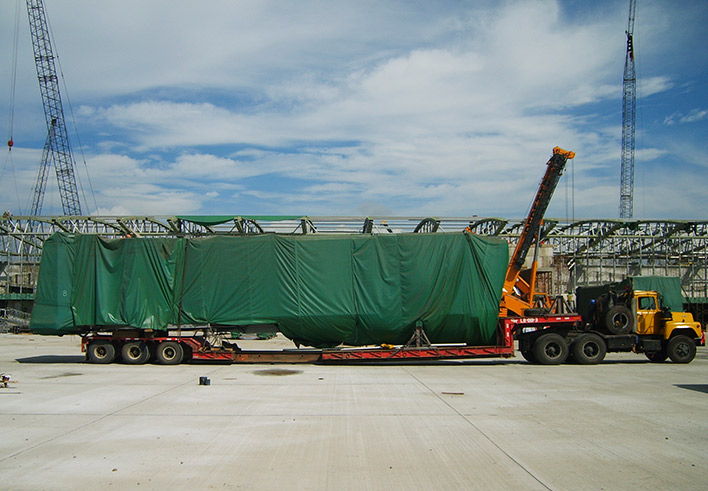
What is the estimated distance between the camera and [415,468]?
723 cm

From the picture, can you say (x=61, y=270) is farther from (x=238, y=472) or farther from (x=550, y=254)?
(x=550, y=254)

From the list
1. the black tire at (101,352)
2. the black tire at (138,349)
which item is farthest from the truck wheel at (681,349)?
the black tire at (101,352)

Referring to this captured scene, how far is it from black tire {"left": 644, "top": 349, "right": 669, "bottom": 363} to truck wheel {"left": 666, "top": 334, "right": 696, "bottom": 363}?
0.59ft

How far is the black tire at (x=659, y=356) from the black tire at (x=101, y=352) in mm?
19319

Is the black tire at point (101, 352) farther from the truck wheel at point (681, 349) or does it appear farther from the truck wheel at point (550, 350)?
the truck wheel at point (681, 349)

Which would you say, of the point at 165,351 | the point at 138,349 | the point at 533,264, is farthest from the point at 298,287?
the point at 533,264

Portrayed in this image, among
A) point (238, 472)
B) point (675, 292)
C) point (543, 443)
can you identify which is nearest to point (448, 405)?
point (543, 443)

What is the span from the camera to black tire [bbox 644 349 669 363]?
19359 millimetres

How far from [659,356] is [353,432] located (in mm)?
15305

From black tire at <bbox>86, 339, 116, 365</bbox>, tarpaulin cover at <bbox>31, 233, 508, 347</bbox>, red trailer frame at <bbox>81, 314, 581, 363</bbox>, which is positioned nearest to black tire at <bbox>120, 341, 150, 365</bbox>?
red trailer frame at <bbox>81, 314, 581, 363</bbox>

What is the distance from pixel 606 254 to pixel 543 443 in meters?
41.5

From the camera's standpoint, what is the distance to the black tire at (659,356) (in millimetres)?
19359

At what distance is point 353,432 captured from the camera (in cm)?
916

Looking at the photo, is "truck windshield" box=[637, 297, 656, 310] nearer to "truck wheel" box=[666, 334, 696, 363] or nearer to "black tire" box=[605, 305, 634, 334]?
"black tire" box=[605, 305, 634, 334]
